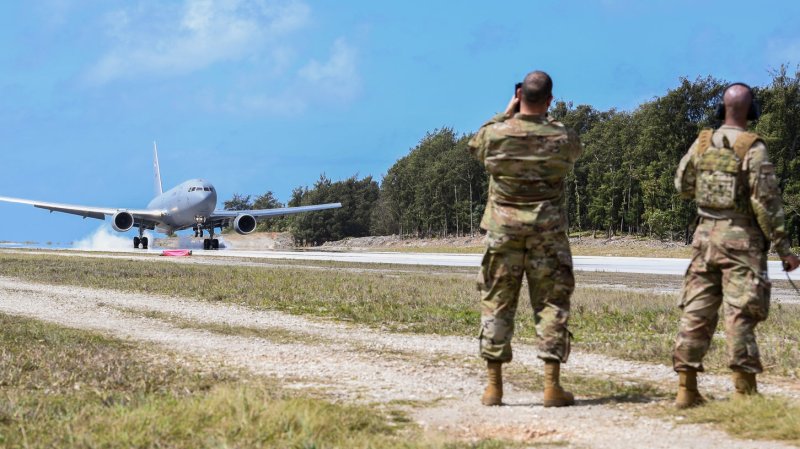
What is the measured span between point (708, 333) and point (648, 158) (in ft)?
215

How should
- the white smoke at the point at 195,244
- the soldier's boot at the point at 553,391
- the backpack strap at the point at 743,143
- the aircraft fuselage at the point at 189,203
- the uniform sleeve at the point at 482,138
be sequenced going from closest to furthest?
the backpack strap at the point at 743,143 < the soldier's boot at the point at 553,391 < the uniform sleeve at the point at 482,138 < the aircraft fuselage at the point at 189,203 < the white smoke at the point at 195,244

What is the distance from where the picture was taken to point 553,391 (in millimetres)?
5758

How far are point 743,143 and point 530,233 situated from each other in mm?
1593

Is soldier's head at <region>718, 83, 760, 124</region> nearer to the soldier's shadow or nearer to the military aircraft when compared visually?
the soldier's shadow

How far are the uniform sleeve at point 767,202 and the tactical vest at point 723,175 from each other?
0.33 ft

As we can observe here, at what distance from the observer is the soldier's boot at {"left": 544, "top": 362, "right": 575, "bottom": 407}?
18.9 ft

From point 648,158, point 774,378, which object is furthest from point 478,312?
point 648,158

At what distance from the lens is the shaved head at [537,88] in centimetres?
591

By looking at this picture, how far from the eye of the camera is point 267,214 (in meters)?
58.9

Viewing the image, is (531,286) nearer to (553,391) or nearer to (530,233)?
(530,233)

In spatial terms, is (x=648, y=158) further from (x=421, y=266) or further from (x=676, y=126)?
(x=421, y=266)

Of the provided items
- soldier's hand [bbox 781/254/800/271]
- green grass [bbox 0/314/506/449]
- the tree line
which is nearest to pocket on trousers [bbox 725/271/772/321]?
soldier's hand [bbox 781/254/800/271]

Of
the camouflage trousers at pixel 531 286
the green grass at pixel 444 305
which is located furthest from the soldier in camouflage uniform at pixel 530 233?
the green grass at pixel 444 305

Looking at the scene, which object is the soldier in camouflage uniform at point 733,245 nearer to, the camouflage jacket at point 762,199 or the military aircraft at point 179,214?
the camouflage jacket at point 762,199
